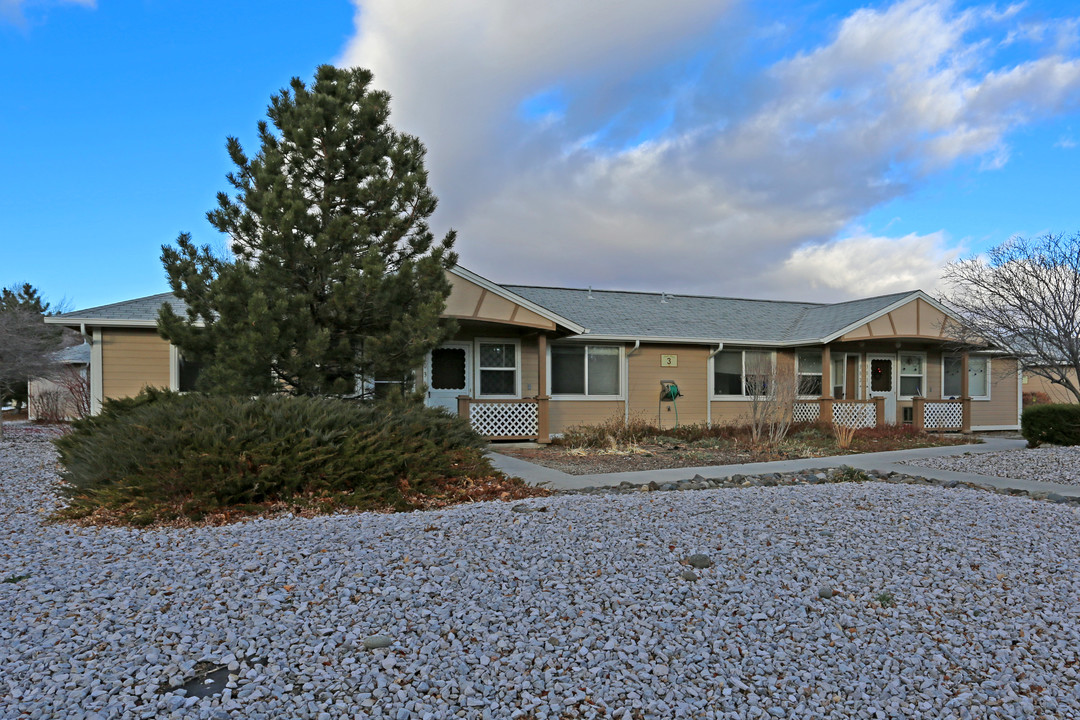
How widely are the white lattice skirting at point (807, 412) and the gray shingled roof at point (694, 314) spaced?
1.74m

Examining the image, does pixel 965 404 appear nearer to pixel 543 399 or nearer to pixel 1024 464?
pixel 1024 464

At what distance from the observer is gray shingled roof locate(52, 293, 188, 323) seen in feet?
40.7

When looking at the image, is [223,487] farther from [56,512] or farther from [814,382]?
[814,382]

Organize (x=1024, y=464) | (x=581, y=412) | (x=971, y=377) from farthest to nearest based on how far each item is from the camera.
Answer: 1. (x=971, y=377)
2. (x=581, y=412)
3. (x=1024, y=464)

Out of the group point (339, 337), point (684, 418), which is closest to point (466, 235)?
point (339, 337)

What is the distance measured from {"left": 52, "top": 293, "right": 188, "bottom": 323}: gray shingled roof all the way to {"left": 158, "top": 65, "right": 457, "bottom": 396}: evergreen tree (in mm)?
2997

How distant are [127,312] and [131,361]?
949 millimetres

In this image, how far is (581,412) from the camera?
51.0 ft

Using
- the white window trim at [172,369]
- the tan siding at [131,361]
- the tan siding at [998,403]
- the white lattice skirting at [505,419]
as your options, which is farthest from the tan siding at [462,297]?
the tan siding at [998,403]

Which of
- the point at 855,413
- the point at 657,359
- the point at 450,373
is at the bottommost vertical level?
the point at 855,413

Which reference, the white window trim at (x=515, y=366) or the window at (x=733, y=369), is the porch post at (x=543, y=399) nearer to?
the white window trim at (x=515, y=366)

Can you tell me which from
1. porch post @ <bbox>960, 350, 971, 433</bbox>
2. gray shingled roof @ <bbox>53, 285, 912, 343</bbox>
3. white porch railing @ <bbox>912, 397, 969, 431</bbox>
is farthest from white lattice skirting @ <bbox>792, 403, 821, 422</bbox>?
porch post @ <bbox>960, 350, 971, 433</bbox>

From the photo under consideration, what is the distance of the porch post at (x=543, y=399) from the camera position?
13984 millimetres

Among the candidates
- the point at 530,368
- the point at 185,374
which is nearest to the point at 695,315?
the point at 530,368
